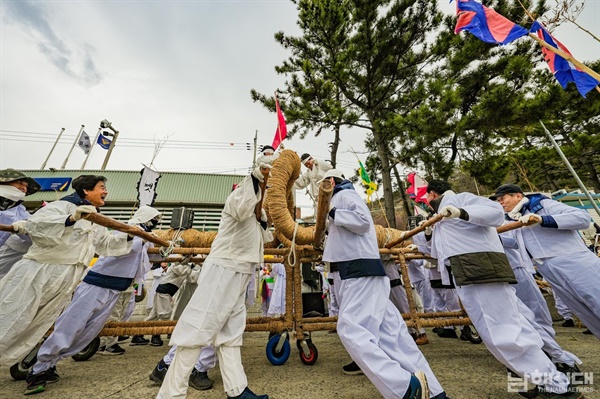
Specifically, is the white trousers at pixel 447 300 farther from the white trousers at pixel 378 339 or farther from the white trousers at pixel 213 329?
the white trousers at pixel 213 329

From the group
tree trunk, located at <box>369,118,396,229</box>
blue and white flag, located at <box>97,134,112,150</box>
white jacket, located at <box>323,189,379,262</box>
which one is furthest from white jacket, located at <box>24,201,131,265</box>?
blue and white flag, located at <box>97,134,112,150</box>

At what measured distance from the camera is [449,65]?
9352 millimetres

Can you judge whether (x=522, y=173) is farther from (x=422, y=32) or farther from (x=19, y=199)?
(x=19, y=199)

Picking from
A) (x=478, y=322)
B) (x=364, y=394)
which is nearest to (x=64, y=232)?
(x=364, y=394)

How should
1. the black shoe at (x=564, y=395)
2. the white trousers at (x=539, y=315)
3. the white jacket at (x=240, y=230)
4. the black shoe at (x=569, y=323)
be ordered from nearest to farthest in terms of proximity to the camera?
the black shoe at (x=564, y=395)
the white jacket at (x=240, y=230)
the white trousers at (x=539, y=315)
the black shoe at (x=569, y=323)

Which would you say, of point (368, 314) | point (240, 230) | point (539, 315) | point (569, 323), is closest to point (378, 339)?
point (368, 314)

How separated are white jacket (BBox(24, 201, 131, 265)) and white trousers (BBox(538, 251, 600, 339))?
4.48 meters

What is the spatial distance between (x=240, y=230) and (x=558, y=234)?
3280mm

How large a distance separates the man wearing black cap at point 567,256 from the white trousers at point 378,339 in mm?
1643

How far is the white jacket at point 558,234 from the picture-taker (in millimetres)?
2639

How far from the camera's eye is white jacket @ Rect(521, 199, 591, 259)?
8.66ft

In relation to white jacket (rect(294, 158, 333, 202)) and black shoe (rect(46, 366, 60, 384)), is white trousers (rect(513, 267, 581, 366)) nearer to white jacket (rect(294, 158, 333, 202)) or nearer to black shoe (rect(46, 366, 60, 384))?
white jacket (rect(294, 158, 333, 202))

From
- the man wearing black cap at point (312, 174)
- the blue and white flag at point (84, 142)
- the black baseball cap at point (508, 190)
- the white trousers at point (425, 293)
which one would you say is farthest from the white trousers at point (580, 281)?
the blue and white flag at point (84, 142)

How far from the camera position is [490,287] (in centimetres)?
226
